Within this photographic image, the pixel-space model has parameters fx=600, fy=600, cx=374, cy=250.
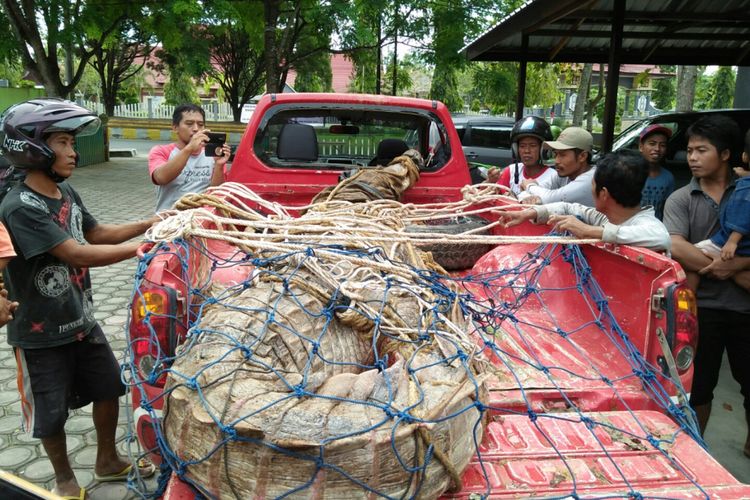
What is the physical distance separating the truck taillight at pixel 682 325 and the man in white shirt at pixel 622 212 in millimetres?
324

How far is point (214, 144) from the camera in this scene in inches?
152

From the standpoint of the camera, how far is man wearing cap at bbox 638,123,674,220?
160 inches

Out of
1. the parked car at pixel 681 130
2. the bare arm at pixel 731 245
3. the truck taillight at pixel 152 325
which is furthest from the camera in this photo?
the parked car at pixel 681 130

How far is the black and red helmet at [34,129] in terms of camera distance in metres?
2.40

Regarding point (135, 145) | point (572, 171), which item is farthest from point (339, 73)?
point (572, 171)

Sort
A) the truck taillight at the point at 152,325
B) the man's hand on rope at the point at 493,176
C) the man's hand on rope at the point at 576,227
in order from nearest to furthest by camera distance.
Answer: the truck taillight at the point at 152,325
the man's hand on rope at the point at 576,227
the man's hand on rope at the point at 493,176

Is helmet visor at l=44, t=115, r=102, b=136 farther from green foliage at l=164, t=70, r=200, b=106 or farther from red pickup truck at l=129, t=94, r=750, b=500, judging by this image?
green foliage at l=164, t=70, r=200, b=106

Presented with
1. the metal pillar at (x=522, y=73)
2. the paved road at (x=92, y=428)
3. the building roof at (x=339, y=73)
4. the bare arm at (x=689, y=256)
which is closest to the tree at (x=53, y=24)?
the paved road at (x=92, y=428)

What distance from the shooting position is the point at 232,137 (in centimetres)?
2091

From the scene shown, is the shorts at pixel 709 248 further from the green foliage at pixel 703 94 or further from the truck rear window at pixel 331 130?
the green foliage at pixel 703 94

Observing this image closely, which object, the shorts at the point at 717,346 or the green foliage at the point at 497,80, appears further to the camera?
the green foliage at the point at 497,80

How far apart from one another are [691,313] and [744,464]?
1503 millimetres

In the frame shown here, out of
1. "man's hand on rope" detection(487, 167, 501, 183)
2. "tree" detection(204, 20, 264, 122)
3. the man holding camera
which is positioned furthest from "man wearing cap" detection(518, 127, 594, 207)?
"tree" detection(204, 20, 264, 122)

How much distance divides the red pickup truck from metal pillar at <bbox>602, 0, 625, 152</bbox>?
2.48 m
